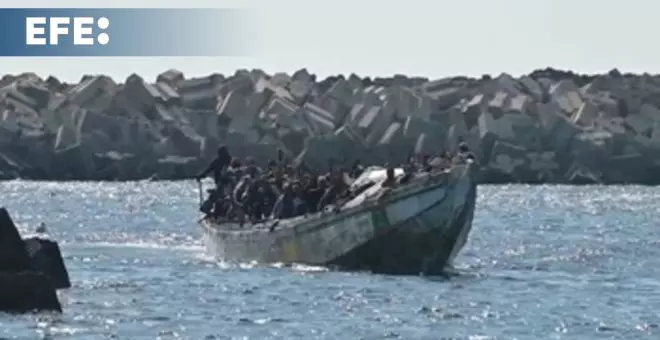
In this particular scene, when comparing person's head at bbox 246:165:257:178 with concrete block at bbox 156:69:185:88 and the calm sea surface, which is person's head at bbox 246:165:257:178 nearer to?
the calm sea surface

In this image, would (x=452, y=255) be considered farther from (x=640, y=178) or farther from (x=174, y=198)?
(x=640, y=178)

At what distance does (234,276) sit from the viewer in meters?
47.8

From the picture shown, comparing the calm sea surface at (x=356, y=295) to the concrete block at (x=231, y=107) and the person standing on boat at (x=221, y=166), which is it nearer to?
the person standing on boat at (x=221, y=166)

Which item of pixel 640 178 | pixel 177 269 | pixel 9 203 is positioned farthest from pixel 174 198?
pixel 177 269

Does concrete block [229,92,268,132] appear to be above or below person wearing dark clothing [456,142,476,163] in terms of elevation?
above

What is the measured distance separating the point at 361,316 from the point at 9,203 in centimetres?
6748

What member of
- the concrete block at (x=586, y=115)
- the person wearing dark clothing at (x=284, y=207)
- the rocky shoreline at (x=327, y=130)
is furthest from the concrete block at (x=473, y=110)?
→ the person wearing dark clothing at (x=284, y=207)

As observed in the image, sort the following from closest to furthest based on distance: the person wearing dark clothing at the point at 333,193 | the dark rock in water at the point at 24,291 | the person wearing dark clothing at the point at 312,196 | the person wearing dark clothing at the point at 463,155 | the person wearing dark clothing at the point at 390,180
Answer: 1. the dark rock in water at the point at 24,291
2. the person wearing dark clothing at the point at 390,180
3. the person wearing dark clothing at the point at 463,155
4. the person wearing dark clothing at the point at 333,193
5. the person wearing dark clothing at the point at 312,196

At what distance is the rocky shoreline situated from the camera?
140625 millimetres

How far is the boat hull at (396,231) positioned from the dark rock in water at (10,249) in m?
11.1

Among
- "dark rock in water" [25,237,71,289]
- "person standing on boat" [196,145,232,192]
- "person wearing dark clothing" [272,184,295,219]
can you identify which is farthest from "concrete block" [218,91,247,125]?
"dark rock in water" [25,237,71,289]

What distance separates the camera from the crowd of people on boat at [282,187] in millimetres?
47594

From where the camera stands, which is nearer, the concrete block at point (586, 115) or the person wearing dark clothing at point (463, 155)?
the person wearing dark clothing at point (463, 155)

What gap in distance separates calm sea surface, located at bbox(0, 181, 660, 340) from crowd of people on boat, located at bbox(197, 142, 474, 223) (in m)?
1.48
